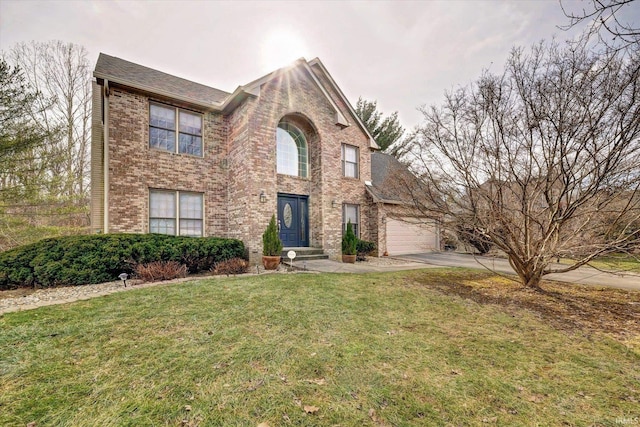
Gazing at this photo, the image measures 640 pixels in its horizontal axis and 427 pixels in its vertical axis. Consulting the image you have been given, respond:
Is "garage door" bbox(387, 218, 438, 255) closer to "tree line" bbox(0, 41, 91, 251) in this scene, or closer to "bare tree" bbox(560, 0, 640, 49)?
"bare tree" bbox(560, 0, 640, 49)

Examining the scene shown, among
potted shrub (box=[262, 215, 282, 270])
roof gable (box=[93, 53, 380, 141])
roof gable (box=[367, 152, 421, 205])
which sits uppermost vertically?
roof gable (box=[93, 53, 380, 141])

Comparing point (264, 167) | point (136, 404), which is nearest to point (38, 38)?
point (264, 167)

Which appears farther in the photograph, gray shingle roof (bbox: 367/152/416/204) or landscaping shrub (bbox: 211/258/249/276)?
landscaping shrub (bbox: 211/258/249/276)

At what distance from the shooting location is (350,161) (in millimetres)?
Answer: 13242

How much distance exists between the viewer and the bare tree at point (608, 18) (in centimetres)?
279

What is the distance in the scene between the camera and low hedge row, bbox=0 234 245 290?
20.1 ft

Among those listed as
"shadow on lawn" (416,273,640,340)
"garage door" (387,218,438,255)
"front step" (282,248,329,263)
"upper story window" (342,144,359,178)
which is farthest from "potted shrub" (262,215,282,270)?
"garage door" (387,218,438,255)

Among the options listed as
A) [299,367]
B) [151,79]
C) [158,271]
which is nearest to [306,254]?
[158,271]

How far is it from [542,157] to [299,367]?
5.86 metres

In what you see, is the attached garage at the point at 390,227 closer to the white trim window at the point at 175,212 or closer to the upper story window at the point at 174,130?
the white trim window at the point at 175,212

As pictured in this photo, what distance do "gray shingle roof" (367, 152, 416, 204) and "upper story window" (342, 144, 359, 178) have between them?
3.70 feet

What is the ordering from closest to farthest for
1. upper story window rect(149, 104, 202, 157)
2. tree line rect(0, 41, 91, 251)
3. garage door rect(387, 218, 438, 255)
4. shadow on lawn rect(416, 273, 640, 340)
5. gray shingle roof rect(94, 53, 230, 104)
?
shadow on lawn rect(416, 273, 640, 340) → gray shingle roof rect(94, 53, 230, 104) → upper story window rect(149, 104, 202, 157) → tree line rect(0, 41, 91, 251) → garage door rect(387, 218, 438, 255)

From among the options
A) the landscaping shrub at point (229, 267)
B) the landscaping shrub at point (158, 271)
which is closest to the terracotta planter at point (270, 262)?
the landscaping shrub at point (229, 267)

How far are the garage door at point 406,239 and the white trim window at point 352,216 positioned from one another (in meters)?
1.64
